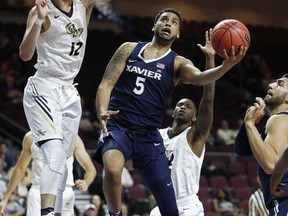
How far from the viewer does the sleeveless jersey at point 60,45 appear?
6004mm

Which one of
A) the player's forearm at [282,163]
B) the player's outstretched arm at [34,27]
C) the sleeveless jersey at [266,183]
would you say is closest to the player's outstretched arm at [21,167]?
the player's outstretched arm at [34,27]

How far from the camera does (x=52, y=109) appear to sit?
5.91 metres

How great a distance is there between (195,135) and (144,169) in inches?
46.8

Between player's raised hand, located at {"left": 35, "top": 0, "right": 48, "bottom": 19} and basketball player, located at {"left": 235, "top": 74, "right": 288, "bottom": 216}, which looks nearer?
player's raised hand, located at {"left": 35, "top": 0, "right": 48, "bottom": 19}

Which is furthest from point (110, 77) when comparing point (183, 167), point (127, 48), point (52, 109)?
point (183, 167)

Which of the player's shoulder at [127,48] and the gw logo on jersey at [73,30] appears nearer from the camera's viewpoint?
the gw logo on jersey at [73,30]

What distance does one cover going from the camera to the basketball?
5.96 m

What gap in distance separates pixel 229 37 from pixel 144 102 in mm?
1056

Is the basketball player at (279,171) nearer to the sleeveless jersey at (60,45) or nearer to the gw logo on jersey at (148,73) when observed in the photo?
the gw logo on jersey at (148,73)

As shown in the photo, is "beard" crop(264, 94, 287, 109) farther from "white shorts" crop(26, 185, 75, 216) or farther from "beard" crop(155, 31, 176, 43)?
"white shorts" crop(26, 185, 75, 216)

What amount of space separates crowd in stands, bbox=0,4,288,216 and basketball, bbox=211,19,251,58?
4.85m

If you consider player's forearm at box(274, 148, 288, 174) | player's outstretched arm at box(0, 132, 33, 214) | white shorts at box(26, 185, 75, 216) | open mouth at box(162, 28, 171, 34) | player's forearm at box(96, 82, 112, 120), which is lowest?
white shorts at box(26, 185, 75, 216)

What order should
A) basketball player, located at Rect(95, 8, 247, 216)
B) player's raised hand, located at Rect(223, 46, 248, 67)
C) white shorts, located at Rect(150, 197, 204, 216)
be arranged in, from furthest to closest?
white shorts, located at Rect(150, 197, 204, 216), basketball player, located at Rect(95, 8, 247, 216), player's raised hand, located at Rect(223, 46, 248, 67)

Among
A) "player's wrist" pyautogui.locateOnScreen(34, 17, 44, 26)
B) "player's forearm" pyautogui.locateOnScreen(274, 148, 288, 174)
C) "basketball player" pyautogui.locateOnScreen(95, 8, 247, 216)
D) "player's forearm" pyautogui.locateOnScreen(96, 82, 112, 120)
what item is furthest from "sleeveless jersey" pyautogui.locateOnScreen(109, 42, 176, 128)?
"player's forearm" pyautogui.locateOnScreen(274, 148, 288, 174)
